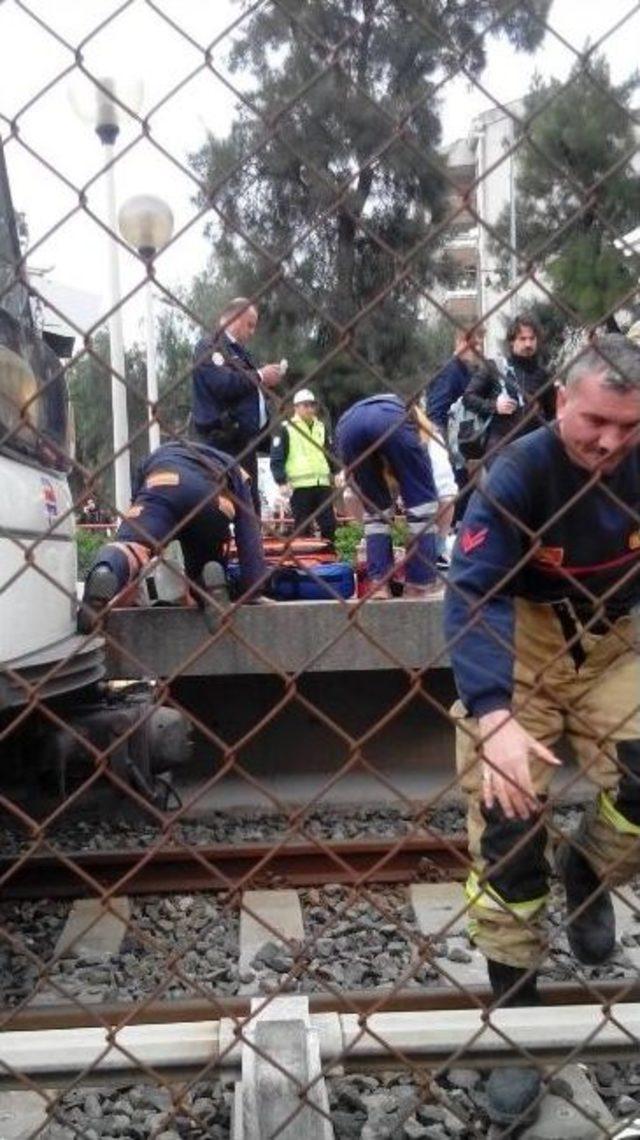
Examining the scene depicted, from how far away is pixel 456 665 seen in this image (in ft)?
9.50

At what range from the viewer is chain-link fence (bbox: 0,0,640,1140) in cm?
226

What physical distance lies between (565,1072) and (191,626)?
130 inches

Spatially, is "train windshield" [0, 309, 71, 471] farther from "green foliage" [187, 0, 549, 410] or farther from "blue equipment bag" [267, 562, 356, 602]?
"blue equipment bag" [267, 562, 356, 602]

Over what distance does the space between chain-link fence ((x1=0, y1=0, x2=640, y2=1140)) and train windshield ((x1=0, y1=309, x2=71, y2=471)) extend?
0.10ft

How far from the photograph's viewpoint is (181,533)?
19.6 ft

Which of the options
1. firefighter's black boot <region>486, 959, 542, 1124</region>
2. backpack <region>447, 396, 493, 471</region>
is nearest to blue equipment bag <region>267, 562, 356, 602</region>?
backpack <region>447, 396, 493, 471</region>

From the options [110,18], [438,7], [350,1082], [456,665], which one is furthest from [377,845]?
[110,18]

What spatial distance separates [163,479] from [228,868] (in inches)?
67.0

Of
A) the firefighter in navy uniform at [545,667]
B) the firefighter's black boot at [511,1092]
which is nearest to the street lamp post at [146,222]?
the firefighter in navy uniform at [545,667]

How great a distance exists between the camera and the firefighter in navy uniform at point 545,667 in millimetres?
2715

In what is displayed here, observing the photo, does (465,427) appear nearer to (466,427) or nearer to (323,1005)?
(466,427)

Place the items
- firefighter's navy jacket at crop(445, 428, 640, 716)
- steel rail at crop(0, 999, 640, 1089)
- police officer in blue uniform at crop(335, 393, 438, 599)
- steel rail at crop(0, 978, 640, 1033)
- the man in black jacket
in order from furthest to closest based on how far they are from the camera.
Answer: the man in black jacket < police officer in blue uniform at crop(335, 393, 438, 599) < steel rail at crop(0, 978, 640, 1033) < firefighter's navy jacket at crop(445, 428, 640, 716) < steel rail at crop(0, 999, 640, 1089)

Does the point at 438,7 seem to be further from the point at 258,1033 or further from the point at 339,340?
the point at 258,1033

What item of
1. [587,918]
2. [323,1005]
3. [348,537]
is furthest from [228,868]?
[348,537]
